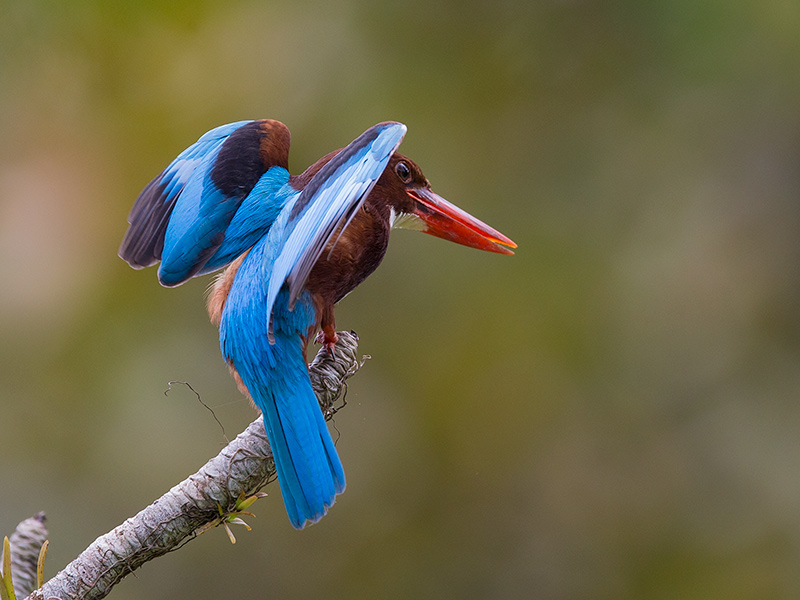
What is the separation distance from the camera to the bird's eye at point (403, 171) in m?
2.39

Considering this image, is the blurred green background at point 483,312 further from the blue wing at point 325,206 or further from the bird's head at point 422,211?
the blue wing at point 325,206

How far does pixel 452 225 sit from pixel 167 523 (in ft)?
3.85

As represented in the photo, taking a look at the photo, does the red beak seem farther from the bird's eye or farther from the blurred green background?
the blurred green background

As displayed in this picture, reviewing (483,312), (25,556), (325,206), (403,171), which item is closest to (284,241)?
(325,206)

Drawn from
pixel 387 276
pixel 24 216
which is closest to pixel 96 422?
pixel 24 216

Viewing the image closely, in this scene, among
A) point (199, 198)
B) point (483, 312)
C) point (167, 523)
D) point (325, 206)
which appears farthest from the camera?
point (483, 312)

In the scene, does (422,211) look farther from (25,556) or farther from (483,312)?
(483,312)

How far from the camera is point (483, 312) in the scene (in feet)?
12.8

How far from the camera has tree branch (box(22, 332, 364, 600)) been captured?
1.57 m

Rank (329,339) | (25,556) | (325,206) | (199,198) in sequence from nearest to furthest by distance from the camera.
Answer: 1. (25,556)
2. (325,206)
3. (329,339)
4. (199,198)

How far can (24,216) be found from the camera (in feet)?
13.0

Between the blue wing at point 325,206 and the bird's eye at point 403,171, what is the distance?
36 centimetres

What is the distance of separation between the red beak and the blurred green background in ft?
4.71

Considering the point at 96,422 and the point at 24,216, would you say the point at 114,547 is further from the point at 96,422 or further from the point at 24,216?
the point at 24,216
